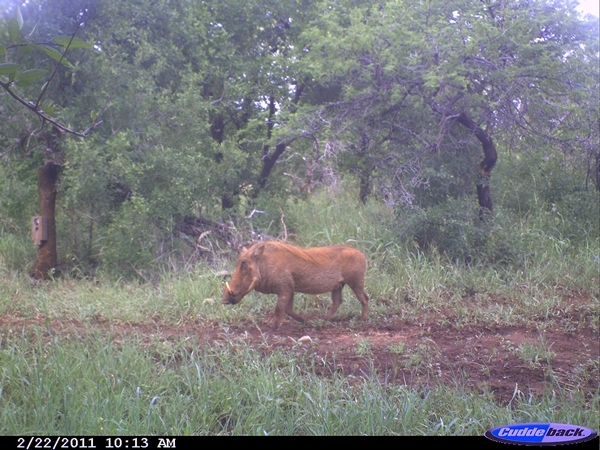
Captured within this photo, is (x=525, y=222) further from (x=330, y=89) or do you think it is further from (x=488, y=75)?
(x=330, y=89)

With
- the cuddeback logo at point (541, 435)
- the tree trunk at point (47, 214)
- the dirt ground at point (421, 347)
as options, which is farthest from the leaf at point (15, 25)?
the tree trunk at point (47, 214)

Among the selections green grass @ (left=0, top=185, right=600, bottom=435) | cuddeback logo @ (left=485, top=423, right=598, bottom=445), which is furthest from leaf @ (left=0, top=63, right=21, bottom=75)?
cuddeback logo @ (left=485, top=423, right=598, bottom=445)

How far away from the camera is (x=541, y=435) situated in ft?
8.32

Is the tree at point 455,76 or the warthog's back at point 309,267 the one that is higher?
the tree at point 455,76

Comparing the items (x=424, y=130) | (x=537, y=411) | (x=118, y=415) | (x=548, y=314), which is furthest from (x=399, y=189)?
(x=118, y=415)

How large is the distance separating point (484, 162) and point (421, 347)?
447cm

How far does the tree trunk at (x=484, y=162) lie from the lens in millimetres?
9289

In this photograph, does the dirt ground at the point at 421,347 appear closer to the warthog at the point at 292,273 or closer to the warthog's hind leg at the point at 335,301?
the warthog's hind leg at the point at 335,301

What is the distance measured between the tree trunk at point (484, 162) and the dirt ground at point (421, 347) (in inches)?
124

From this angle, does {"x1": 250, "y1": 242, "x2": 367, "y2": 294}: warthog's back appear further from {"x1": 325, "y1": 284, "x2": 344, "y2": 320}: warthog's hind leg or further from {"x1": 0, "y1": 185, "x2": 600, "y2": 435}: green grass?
{"x1": 0, "y1": 185, "x2": 600, "y2": 435}: green grass

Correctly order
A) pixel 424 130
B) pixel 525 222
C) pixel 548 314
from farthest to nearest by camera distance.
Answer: pixel 525 222, pixel 424 130, pixel 548 314

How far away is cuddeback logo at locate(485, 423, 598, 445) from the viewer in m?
2.46

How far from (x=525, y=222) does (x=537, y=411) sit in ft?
20.5

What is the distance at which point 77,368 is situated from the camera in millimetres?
4773
